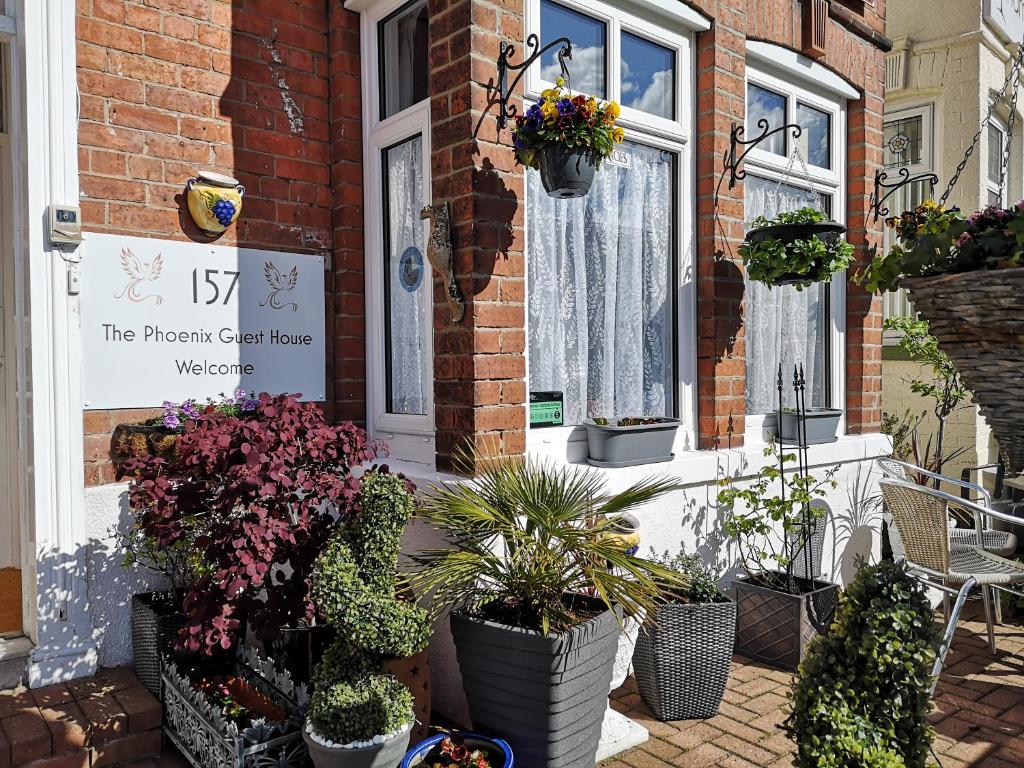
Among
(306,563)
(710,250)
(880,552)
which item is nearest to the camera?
(306,563)

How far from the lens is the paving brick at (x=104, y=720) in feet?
8.40

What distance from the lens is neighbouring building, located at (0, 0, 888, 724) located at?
2.88 meters

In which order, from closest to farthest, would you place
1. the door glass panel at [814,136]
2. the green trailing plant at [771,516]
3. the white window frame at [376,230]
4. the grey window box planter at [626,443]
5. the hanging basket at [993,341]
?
the hanging basket at [993,341] → the grey window box planter at [626,443] → the white window frame at [376,230] → the green trailing plant at [771,516] → the door glass panel at [814,136]

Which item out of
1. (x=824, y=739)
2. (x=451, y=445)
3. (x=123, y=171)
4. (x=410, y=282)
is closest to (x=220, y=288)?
(x=123, y=171)

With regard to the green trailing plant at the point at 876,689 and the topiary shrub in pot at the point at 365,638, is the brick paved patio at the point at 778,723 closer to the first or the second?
the green trailing plant at the point at 876,689

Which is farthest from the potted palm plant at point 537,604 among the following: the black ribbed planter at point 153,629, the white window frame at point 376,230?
the black ribbed planter at point 153,629

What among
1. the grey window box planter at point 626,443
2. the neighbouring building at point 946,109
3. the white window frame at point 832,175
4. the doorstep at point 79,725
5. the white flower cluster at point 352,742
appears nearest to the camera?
the white flower cluster at point 352,742

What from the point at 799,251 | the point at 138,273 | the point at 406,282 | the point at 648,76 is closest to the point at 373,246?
the point at 406,282

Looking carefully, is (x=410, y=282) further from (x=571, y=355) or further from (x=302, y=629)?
(x=302, y=629)

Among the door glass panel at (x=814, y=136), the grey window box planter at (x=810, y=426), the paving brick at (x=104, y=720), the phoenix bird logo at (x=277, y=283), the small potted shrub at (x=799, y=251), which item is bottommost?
the paving brick at (x=104, y=720)

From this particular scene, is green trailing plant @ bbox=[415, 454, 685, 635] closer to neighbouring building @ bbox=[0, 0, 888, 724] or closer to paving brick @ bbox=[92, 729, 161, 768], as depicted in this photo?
neighbouring building @ bbox=[0, 0, 888, 724]

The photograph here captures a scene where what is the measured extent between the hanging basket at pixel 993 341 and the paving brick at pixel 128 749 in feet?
8.97

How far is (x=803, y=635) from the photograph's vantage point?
138 inches

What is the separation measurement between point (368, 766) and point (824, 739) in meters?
1.23
